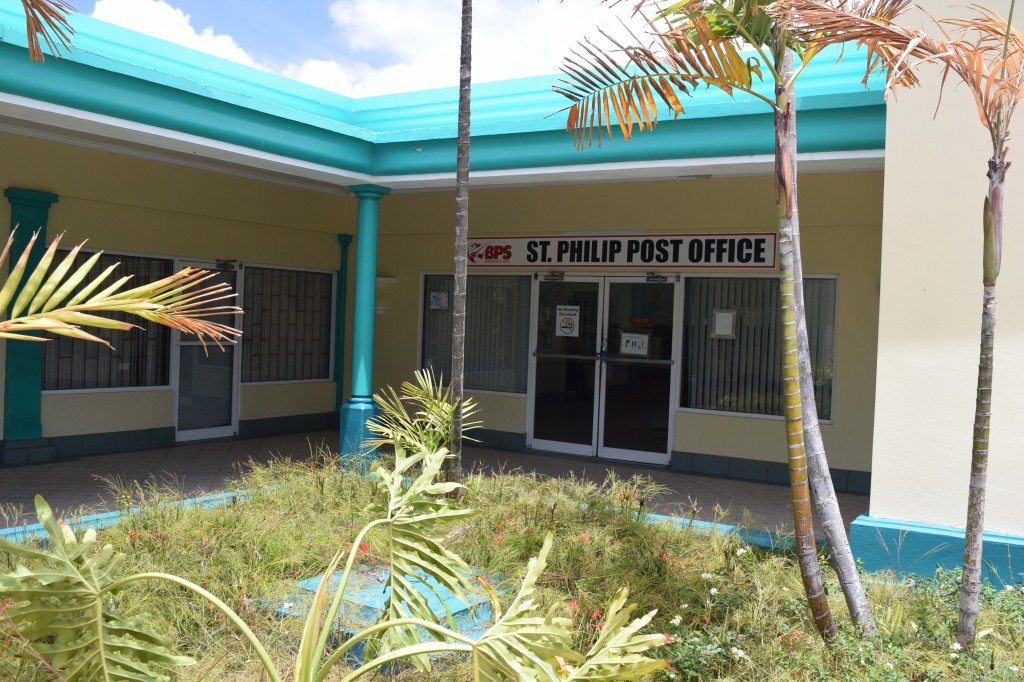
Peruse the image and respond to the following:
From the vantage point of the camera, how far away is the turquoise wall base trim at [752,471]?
8898 mm

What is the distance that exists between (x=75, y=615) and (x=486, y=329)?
8311 millimetres

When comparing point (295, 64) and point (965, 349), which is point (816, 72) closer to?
point (965, 349)

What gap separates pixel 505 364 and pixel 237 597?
669 cm

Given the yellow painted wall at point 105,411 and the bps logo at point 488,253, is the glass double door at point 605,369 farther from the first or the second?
the yellow painted wall at point 105,411

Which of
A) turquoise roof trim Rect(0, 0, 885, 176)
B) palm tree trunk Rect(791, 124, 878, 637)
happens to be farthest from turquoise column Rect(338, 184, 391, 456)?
palm tree trunk Rect(791, 124, 878, 637)

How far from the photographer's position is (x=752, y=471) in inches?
368

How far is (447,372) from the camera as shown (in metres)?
11.8

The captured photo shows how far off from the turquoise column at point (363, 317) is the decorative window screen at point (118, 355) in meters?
2.50

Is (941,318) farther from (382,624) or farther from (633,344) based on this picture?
(633,344)

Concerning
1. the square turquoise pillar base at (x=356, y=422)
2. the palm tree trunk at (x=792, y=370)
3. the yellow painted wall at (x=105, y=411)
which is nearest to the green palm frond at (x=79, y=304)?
the palm tree trunk at (x=792, y=370)

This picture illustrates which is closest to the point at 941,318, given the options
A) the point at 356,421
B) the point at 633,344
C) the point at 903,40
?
the point at 903,40

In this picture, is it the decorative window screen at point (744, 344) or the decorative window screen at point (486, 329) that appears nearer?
the decorative window screen at point (744, 344)

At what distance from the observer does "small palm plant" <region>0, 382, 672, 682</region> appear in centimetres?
265

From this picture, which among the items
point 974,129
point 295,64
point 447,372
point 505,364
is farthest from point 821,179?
point 295,64
